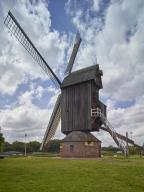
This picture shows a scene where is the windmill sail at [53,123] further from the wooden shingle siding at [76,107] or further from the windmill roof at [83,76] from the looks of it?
the windmill roof at [83,76]

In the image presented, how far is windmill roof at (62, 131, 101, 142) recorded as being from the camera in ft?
124

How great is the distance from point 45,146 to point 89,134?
812 centimetres

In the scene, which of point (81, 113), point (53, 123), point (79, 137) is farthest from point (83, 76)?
point (53, 123)

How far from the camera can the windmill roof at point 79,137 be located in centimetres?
3781

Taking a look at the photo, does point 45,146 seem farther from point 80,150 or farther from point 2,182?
point 2,182

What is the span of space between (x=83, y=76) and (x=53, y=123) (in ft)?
27.6

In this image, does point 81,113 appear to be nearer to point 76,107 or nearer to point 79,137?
point 76,107

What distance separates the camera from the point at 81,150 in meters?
37.8

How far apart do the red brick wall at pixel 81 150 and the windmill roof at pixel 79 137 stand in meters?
0.51

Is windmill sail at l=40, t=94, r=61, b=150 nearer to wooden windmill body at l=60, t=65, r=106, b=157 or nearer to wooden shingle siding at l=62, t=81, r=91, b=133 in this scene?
wooden windmill body at l=60, t=65, r=106, b=157

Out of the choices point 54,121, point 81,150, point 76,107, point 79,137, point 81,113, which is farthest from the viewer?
point 54,121

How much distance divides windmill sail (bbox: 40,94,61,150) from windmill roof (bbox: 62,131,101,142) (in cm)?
381

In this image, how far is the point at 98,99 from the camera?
133 feet

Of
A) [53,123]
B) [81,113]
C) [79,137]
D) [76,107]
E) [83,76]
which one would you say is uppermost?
[83,76]
